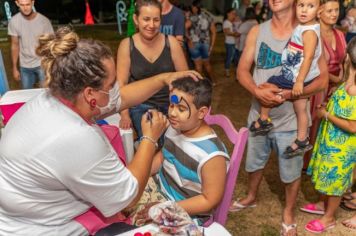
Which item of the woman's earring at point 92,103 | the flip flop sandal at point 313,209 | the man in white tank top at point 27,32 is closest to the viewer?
the woman's earring at point 92,103

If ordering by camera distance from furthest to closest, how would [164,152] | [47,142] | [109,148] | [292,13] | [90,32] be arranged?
1. [90,32]
2. [292,13]
3. [164,152]
4. [109,148]
5. [47,142]

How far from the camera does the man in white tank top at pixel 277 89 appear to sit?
97.4 inches

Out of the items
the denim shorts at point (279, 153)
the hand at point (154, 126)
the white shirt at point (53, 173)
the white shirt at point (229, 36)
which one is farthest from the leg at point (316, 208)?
the white shirt at point (229, 36)

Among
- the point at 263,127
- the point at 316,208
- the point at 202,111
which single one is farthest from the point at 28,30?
the point at 316,208

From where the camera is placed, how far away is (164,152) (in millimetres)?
2129

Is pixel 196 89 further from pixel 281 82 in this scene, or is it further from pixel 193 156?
pixel 281 82

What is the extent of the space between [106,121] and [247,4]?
21.5 ft

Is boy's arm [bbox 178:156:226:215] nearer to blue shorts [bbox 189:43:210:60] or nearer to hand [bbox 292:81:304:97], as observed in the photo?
hand [bbox 292:81:304:97]

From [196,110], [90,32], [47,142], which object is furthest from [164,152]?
[90,32]

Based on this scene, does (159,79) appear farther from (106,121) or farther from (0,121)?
(0,121)

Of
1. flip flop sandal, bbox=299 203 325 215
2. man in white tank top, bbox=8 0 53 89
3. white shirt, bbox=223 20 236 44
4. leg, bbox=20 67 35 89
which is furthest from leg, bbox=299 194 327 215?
white shirt, bbox=223 20 236 44

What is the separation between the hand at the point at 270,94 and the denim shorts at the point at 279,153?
25 cm

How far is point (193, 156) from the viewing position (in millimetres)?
1943

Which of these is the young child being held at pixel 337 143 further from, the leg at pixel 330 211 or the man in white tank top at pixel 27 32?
the man in white tank top at pixel 27 32
